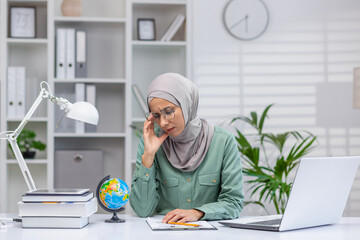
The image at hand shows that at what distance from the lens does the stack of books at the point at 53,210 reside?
1.82m

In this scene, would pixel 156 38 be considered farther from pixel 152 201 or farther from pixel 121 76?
pixel 152 201

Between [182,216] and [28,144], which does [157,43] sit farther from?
[182,216]

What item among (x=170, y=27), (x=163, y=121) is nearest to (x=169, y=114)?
(x=163, y=121)

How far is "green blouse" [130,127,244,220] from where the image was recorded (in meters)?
2.16

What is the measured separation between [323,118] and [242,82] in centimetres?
66

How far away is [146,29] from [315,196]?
8.06ft

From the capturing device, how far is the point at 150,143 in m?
2.18

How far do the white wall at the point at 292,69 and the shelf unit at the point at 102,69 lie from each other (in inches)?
7.6

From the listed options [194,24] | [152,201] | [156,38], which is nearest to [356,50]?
[194,24]

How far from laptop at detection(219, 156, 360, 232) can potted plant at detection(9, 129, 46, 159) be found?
86.3 inches

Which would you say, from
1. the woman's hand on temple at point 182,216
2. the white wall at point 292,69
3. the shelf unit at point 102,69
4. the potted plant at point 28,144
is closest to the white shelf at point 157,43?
the shelf unit at point 102,69

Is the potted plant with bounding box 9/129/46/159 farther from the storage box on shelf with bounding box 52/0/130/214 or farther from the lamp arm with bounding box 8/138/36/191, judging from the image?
the lamp arm with bounding box 8/138/36/191

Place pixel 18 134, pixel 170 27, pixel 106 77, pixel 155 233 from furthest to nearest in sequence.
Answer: pixel 106 77 → pixel 170 27 → pixel 18 134 → pixel 155 233

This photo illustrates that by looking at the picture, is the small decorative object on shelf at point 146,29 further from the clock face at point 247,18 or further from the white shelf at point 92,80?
the clock face at point 247,18
